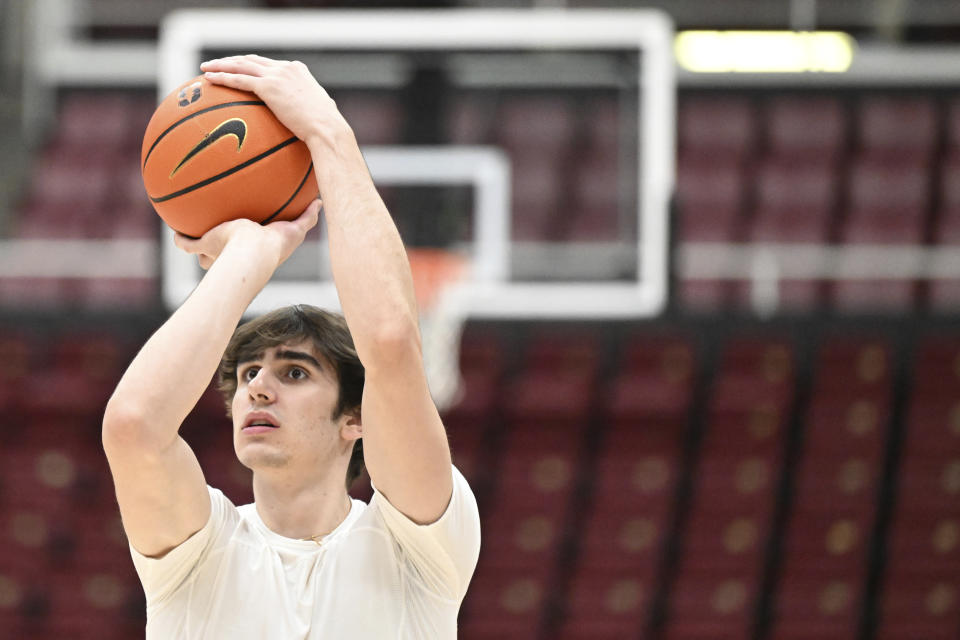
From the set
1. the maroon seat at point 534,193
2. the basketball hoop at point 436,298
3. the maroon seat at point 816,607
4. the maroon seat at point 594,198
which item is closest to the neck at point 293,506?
the basketball hoop at point 436,298

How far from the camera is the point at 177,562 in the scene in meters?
2.10

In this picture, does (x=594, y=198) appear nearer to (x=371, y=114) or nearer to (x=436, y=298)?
(x=371, y=114)

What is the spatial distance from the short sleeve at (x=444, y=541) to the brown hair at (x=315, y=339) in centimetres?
23

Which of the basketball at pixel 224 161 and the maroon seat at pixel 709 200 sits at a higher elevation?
the basketball at pixel 224 161

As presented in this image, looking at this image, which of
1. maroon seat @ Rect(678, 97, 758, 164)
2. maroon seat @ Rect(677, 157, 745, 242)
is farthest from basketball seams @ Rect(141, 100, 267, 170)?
maroon seat @ Rect(678, 97, 758, 164)

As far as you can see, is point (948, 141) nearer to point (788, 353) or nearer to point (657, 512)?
point (788, 353)

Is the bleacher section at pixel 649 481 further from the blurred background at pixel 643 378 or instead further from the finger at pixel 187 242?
the finger at pixel 187 242

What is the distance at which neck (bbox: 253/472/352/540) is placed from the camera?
2.29m

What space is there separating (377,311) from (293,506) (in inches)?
18.9

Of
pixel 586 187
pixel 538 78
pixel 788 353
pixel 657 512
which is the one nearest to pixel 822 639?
pixel 657 512

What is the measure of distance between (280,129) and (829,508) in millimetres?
7228

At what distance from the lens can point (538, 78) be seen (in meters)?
10.4

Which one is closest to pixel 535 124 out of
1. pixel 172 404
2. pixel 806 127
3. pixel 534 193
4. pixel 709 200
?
pixel 534 193

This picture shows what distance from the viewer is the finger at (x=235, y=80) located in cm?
221
